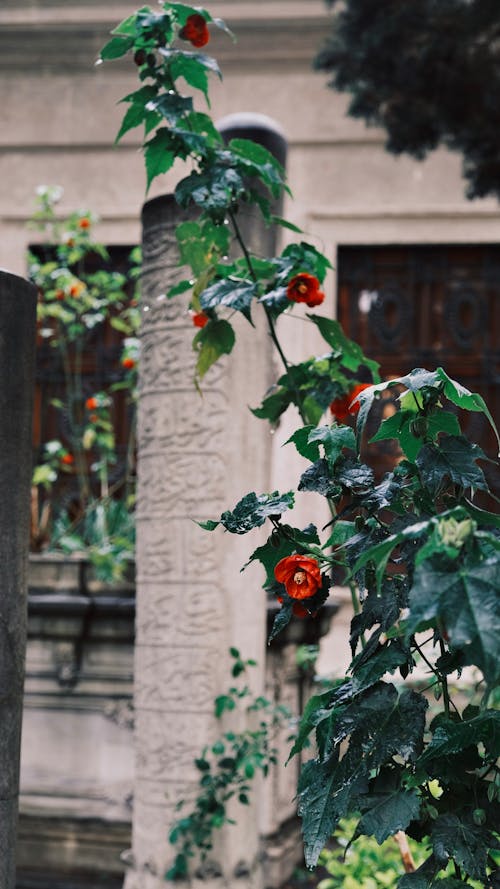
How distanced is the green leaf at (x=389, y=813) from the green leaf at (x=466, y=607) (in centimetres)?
35

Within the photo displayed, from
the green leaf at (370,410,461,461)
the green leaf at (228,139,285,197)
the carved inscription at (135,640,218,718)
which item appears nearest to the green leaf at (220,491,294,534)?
the green leaf at (370,410,461,461)

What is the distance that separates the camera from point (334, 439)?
1523mm

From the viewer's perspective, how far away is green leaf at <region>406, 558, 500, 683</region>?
1.03m

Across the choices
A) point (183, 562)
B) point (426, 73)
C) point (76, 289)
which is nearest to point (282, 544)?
point (183, 562)

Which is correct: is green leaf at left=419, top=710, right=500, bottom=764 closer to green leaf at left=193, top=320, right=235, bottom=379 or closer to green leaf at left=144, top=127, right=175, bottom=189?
green leaf at left=193, top=320, right=235, bottom=379

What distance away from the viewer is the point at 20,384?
5.58ft

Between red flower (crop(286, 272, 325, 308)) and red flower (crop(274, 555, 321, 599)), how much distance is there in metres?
0.70

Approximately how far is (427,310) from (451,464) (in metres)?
6.71

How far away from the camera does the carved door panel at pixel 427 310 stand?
7863 mm

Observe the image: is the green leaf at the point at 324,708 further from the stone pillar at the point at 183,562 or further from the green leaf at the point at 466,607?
the stone pillar at the point at 183,562

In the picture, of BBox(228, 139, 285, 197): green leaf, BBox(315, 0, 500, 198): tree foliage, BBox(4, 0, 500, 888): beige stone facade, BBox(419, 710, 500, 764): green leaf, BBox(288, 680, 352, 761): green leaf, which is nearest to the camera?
BBox(419, 710, 500, 764): green leaf

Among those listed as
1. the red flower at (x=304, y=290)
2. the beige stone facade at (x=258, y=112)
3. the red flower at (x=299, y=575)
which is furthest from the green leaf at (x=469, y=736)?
the beige stone facade at (x=258, y=112)

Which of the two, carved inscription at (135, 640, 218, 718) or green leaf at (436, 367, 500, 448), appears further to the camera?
carved inscription at (135, 640, 218, 718)

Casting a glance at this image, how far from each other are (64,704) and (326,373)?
8.79ft
